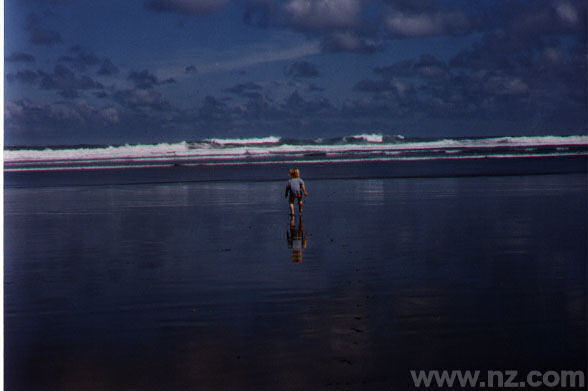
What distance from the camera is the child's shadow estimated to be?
1209 centimetres

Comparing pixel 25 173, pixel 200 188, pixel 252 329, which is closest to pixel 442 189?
pixel 200 188

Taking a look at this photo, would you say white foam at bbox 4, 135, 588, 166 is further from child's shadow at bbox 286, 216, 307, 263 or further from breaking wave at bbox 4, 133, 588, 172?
child's shadow at bbox 286, 216, 307, 263

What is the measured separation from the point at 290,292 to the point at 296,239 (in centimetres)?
482

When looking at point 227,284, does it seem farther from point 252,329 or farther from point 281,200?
point 281,200

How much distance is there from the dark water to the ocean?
28 millimetres

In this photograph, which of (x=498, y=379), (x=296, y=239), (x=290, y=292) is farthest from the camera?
(x=296, y=239)

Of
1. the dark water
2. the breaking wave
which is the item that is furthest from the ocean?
the breaking wave

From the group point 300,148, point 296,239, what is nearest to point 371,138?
point 300,148

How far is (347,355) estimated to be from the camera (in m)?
6.56

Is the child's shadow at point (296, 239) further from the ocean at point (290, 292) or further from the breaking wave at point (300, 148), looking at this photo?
the breaking wave at point (300, 148)

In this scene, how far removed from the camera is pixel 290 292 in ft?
30.0

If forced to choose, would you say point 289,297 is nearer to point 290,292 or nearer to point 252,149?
point 290,292

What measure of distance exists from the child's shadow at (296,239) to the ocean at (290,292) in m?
0.04

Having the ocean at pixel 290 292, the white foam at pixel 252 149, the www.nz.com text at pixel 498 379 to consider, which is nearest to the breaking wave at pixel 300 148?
the white foam at pixel 252 149
